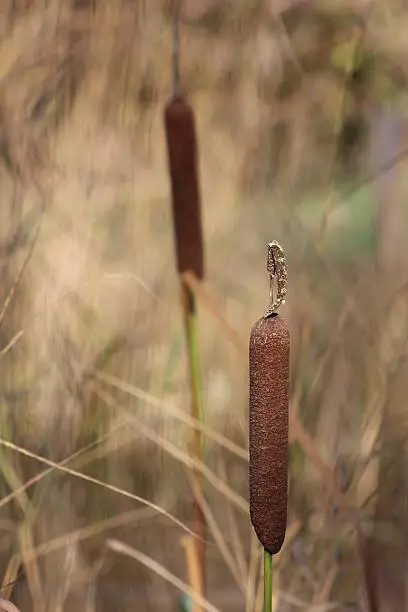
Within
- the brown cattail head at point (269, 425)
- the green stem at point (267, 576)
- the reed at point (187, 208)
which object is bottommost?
the green stem at point (267, 576)

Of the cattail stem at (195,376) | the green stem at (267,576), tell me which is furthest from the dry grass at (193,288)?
the green stem at (267,576)

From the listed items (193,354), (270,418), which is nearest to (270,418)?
(270,418)

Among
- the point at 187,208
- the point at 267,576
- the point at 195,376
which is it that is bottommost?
the point at 267,576

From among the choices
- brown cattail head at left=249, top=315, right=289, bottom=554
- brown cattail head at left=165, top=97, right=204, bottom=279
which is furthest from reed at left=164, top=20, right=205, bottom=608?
brown cattail head at left=249, top=315, right=289, bottom=554

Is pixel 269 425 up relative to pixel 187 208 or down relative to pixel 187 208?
down

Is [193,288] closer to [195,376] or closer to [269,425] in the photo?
[195,376]

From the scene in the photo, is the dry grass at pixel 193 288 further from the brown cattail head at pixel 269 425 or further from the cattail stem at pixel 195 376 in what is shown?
the brown cattail head at pixel 269 425

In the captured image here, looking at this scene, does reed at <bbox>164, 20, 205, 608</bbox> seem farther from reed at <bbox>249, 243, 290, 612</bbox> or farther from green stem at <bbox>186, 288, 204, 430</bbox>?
reed at <bbox>249, 243, 290, 612</bbox>
